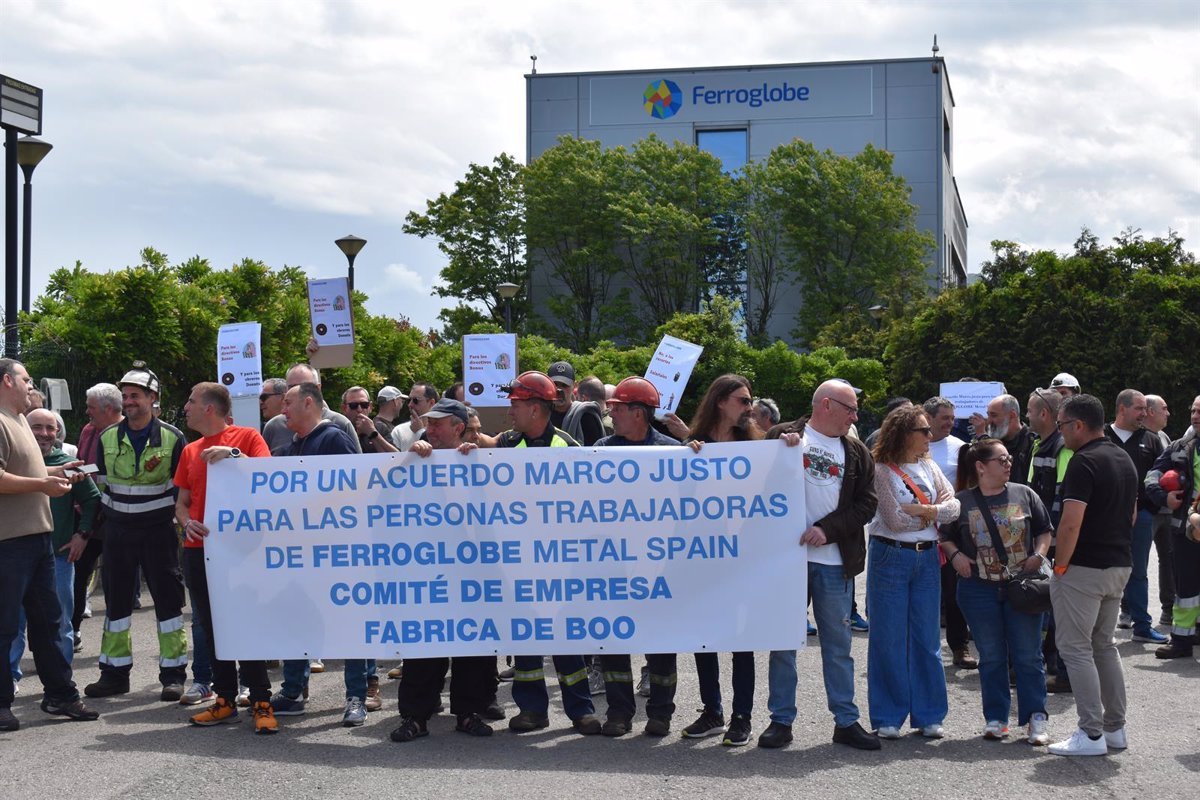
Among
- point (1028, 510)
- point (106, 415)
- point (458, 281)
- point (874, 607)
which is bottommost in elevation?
point (874, 607)

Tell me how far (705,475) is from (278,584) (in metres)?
2.67

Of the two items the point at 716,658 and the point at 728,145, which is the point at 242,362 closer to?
the point at 716,658

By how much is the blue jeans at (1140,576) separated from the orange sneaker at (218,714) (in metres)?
7.63

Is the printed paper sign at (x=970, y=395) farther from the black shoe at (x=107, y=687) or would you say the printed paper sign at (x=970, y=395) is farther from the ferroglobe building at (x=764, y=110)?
the ferroglobe building at (x=764, y=110)

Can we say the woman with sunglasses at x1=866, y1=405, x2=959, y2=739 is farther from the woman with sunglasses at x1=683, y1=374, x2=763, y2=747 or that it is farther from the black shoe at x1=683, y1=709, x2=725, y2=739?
the black shoe at x1=683, y1=709, x2=725, y2=739

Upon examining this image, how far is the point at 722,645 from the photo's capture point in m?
7.58

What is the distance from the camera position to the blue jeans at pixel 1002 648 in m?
7.55

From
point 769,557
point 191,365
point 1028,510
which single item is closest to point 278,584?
point 769,557

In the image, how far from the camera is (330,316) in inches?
568

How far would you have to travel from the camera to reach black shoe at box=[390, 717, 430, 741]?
7.55 m

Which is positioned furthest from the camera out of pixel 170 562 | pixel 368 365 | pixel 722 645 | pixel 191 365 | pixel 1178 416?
pixel 1178 416

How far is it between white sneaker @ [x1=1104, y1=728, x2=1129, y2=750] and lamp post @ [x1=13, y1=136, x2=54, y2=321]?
14.8m

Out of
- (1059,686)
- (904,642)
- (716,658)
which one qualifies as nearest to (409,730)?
(716,658)

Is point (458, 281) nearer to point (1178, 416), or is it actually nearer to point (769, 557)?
point (1178, 416)
